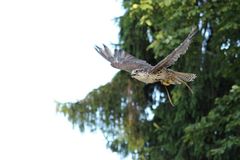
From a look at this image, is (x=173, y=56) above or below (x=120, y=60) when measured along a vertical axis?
below

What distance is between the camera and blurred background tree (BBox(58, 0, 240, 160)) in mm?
9617

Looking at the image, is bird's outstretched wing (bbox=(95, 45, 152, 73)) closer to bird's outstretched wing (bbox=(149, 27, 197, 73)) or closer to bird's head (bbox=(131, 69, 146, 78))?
bird's head (bbox=(131, 69, 146, 78))

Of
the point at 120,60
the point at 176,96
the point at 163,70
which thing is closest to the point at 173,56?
the point at 163,70

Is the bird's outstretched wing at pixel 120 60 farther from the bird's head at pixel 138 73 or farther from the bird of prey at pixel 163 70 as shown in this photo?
the bird's head at pixel 138 73

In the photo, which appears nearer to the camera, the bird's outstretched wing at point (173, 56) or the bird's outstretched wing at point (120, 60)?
the bird's outstretched wing at point (173, 56)

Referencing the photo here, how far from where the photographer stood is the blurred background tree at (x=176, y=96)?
9617mm

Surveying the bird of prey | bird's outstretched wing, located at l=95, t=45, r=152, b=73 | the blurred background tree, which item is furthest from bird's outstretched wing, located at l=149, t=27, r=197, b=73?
the blurred background tree

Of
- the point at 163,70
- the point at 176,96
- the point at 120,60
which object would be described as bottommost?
the point at 163,70

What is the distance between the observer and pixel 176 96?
1038cm

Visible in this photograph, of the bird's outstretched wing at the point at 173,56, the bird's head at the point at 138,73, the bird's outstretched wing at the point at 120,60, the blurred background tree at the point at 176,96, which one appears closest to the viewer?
the bird's outstretched wing at the point at 173,56

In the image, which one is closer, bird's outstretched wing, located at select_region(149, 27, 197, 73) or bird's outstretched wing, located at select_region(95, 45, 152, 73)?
bird's outstretched wing, located at select_region(149, 27, 197, 73)

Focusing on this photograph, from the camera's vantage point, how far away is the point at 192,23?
10008mm

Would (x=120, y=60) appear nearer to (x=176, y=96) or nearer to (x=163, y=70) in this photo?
(x=163, y=70)

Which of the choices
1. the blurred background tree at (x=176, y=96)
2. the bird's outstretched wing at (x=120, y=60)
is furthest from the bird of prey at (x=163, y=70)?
the blurred background tree at (x=176, y=96)
